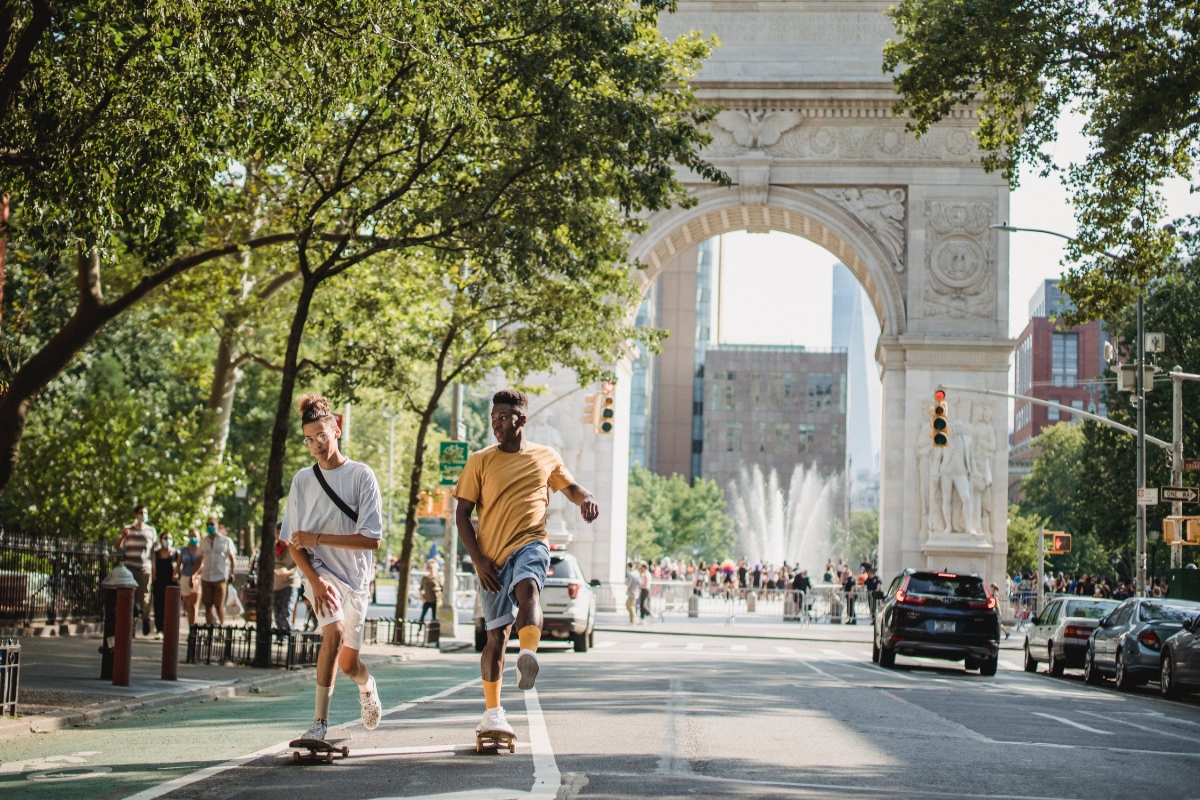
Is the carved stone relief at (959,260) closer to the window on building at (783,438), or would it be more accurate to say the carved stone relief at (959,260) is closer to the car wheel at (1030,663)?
the car wheel at (1030,663)

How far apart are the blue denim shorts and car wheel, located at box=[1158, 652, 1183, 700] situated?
1402 cm

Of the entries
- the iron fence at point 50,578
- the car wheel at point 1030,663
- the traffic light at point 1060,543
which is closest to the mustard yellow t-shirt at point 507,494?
the iron fence at point 50,578

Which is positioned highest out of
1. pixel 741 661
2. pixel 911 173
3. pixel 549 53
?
pixel 911 173

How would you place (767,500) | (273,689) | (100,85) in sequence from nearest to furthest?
(100,85) → (273,689) → (767,500)

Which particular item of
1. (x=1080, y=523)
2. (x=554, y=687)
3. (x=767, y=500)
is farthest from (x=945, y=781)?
(x=767, y=500)

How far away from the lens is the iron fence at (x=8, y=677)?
440 inches

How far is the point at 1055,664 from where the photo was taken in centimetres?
2558

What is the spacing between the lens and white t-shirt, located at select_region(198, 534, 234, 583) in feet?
85.4

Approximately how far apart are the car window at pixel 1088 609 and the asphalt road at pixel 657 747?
24.7 feet

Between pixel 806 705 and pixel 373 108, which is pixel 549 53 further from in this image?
pixel 806 705

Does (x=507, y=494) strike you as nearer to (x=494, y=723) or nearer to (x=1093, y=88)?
(x=494, y=723)

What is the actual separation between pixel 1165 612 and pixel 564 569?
9228mm

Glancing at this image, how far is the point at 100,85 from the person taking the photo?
1307cm

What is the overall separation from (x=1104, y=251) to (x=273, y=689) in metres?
14.1
